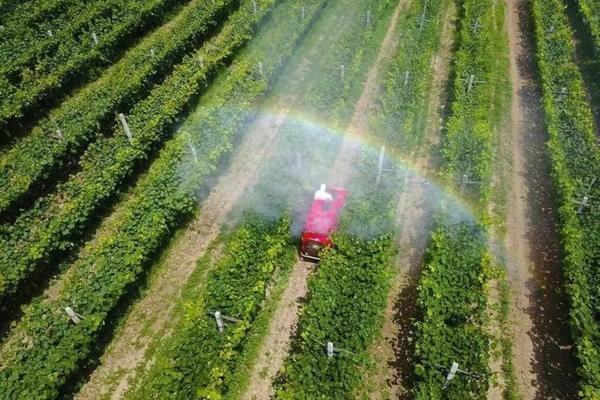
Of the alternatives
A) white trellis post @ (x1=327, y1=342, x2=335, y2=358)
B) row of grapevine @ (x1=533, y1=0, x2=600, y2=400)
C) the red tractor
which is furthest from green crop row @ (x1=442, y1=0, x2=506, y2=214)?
white trellis post @ (x1=327, y1=342, x2=335, y2=358)

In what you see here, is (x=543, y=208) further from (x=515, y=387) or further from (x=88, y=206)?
(x=88, y=206)

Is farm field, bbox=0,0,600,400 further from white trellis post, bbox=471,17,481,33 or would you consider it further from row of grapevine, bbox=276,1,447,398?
white trellis post, bbox=471,17,481,33

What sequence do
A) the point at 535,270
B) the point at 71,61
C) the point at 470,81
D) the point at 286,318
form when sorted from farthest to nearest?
the point at 71,61 → the point at 470,81 → the point at 535,270 → the point at 286,318

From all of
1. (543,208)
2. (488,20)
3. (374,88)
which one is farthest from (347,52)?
(543,208)

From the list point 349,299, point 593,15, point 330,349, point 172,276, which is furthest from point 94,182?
point 593,15

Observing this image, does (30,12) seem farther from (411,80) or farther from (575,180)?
(575,180)
